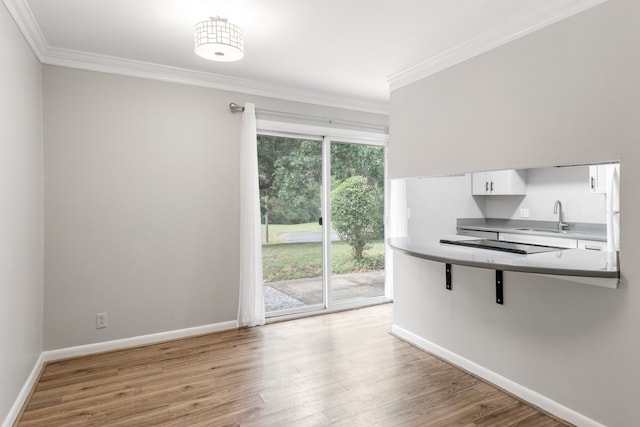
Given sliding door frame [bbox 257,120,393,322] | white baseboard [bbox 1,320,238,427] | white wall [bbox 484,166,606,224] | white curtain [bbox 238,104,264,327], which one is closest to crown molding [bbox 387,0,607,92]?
sliding door frame [bbox 257,120,393,322]

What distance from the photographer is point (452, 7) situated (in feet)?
7.62

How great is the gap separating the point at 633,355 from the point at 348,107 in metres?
3.51

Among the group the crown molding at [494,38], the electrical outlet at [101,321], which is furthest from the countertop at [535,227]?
the electrical outlet at [101,321]

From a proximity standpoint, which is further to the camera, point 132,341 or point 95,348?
point 132,341

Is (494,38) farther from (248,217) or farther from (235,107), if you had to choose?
(248,217)

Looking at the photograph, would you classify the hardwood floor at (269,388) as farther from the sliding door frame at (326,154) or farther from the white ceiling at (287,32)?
the white ceiling at (287,32)

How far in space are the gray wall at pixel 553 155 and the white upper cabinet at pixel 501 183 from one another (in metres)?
1.25

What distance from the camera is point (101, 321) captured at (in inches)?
127

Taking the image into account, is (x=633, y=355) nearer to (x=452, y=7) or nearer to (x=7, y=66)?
(x=452, y=7)

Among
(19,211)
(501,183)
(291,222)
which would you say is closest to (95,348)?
(19,211)

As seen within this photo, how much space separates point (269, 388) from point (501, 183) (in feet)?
10.4

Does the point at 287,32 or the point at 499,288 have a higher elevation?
the point at 287,32

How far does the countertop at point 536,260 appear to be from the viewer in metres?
1.84

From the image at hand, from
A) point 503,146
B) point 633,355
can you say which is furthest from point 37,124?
point 633,355
